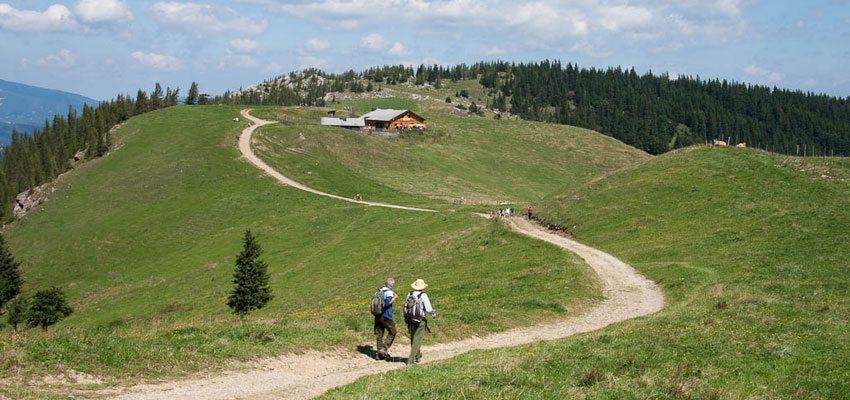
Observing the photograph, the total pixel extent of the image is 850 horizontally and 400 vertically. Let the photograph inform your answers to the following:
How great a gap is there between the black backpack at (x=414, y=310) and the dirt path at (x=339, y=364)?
4.58 feet

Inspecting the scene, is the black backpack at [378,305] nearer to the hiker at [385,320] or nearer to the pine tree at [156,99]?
the hiker at [385,320]

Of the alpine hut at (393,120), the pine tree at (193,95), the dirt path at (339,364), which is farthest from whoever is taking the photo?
the pine tree at (193,95)

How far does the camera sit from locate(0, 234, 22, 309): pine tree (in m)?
63.0

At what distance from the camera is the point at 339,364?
17000 millimetres

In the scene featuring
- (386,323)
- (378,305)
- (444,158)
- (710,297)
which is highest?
(444,158)

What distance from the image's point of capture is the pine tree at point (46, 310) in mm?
49750

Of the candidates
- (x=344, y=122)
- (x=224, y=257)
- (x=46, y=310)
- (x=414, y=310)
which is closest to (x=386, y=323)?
(x=414, y=310)

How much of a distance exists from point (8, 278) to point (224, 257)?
23.8m

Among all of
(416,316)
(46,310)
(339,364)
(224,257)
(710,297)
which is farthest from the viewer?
(224,257)

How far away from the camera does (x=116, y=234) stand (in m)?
76.8

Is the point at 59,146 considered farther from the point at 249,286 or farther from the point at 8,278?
the point at 249,286

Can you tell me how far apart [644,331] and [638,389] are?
24.3ft

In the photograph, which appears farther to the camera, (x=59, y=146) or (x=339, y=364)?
(x=59, y=146)

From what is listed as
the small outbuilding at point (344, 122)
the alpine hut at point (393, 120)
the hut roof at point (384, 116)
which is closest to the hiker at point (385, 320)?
the small outbuilding at point (344, 122)
